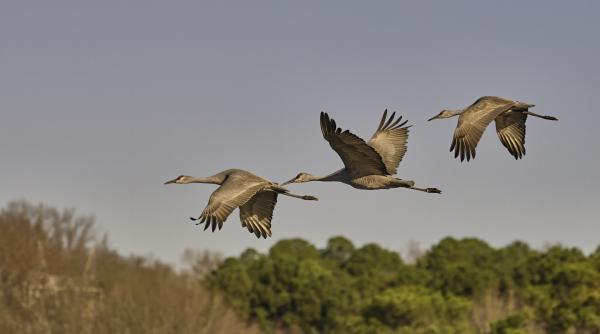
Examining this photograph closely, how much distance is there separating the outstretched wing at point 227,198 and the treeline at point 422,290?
4625 centimetres

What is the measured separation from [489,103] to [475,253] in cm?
7103

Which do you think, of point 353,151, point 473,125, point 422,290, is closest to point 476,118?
point 473,125

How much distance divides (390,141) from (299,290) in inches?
2463

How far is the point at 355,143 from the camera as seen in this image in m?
29.7

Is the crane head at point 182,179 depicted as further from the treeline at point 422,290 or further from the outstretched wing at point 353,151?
the treeline at point 422,290

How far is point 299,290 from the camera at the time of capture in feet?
316

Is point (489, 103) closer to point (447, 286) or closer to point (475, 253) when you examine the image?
point (447, 286)

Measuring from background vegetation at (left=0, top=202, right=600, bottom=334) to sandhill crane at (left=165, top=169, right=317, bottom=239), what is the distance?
4347cm

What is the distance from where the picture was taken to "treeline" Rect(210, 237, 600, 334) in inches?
3123

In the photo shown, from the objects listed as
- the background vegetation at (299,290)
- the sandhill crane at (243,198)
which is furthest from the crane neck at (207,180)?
the background vegetation at (299,290)

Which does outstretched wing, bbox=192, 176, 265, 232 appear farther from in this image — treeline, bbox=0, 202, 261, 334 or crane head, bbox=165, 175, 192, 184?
treeline, bbox=0, 202, 261, 334

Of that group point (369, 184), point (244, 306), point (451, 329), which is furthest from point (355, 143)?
point (244, 306)

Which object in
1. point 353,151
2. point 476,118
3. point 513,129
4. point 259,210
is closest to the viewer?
point 353,151

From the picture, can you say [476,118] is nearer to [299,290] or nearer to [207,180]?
[207,180]
